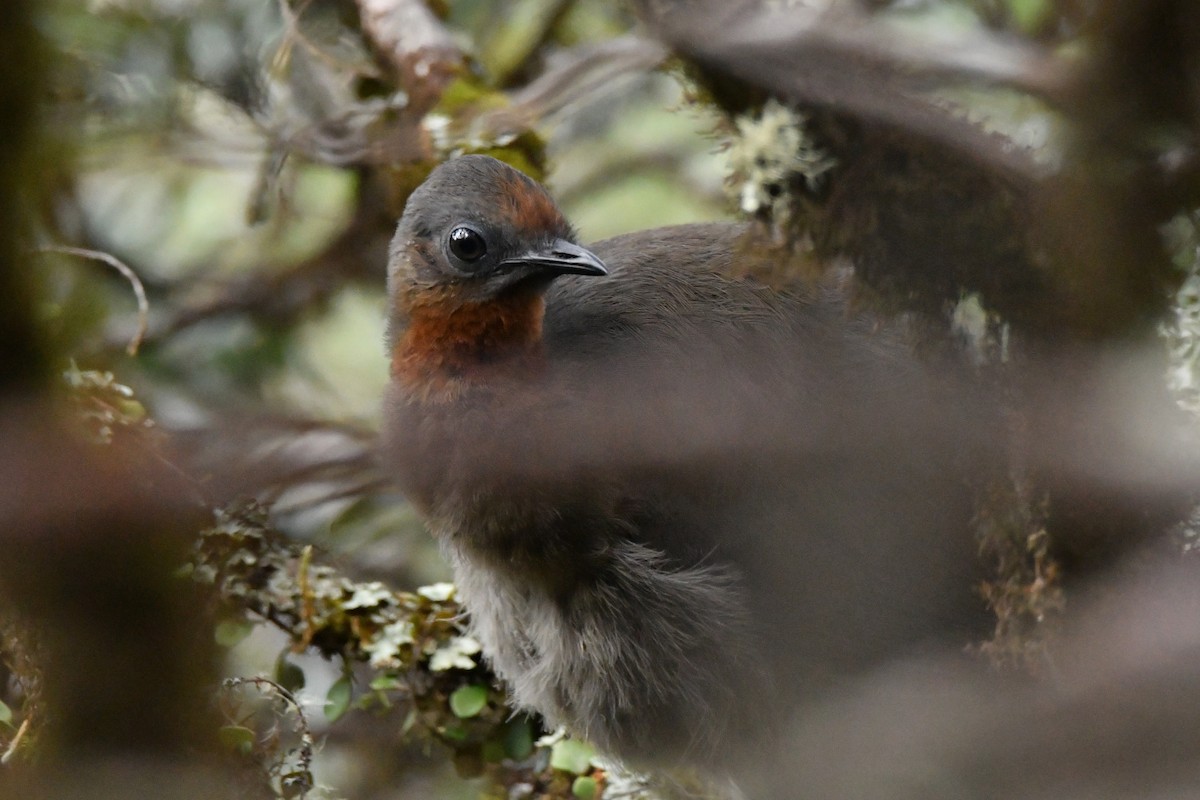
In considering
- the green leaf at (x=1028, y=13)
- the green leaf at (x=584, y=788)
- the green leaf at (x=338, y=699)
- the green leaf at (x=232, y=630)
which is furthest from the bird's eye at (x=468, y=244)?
the green leaf at (x=1028, y=13)

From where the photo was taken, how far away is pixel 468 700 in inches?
133

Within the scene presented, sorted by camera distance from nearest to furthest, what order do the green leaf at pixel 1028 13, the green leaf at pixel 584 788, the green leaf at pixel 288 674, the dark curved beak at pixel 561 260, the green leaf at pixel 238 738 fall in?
the green leaf at pixel 238 738
the dark curved beak at pixel 561 260
the green leaf at pixel 288 674
the green leaf at pixel 584 788
the green leaf at pixel 1028 13

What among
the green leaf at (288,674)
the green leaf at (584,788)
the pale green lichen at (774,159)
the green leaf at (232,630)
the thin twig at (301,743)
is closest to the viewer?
the pale green lichen at (774,159)

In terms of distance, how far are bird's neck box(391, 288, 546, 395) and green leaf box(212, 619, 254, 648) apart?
0.72m

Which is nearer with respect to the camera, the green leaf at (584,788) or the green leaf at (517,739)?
the green leaf at (584,788)

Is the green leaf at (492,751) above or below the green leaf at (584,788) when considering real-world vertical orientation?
below

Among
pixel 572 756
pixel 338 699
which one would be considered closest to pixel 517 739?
pixel 572 756

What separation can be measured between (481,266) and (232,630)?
1091 millimetres

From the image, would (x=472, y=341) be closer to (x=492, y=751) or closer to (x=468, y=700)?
(x=468, y=700)

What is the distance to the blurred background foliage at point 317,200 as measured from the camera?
3.37 meters

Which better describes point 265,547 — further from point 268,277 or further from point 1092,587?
point 1092,587

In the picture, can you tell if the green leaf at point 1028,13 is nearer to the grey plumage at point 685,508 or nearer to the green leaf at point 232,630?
the grey plumage at point 685,508

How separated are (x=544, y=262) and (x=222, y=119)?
2.14m

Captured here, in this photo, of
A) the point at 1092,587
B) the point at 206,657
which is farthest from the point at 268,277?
the point at 1092,587
